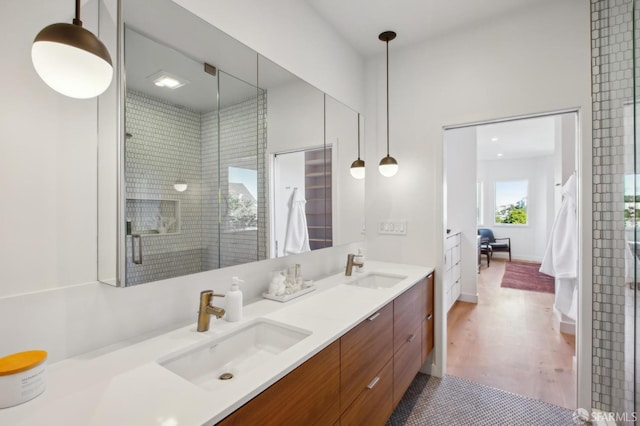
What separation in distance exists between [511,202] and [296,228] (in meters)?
8.03

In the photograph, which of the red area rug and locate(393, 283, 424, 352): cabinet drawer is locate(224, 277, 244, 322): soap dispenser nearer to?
locate(393, 283, 424, 352): cabinet drawer

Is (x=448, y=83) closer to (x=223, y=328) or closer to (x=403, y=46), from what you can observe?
(x=403, y=46)

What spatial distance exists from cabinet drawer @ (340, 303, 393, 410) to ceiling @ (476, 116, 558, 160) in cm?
381

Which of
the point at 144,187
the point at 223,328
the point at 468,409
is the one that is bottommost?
the point at 468,409

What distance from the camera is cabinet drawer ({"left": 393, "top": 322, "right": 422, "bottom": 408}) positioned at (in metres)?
1.72

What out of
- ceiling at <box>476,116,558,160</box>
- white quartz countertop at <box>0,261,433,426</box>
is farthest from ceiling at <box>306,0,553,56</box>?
ceiling at <box>476,116,558,160</box>

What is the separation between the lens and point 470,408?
6.41 feet

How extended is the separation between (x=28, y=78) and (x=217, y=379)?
1166 mm

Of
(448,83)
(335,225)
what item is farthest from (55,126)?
(448,83)

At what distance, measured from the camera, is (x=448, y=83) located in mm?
2311

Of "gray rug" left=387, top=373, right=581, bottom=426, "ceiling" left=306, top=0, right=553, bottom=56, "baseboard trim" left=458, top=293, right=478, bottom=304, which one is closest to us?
"gray rug" left=387, top=373, right=581, bottom=426

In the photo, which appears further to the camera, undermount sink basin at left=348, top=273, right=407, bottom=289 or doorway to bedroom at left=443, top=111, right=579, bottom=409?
doorway to bedroom at left=443, top=111, right=579, bottom=409

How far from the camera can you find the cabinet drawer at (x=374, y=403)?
128 cm

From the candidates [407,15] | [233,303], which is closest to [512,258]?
[407,15]
